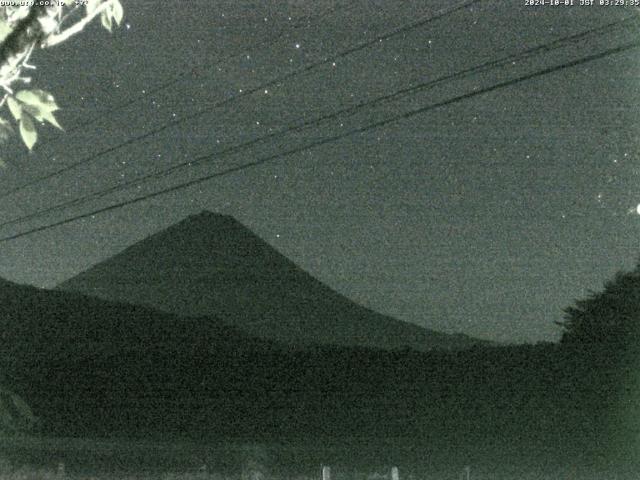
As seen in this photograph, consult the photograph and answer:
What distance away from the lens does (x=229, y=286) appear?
94375 mm

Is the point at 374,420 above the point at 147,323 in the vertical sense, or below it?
below

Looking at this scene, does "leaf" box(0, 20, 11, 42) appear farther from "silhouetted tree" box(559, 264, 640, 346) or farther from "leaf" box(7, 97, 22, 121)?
"silhouetted tree" box(559, 264, 640, 346)

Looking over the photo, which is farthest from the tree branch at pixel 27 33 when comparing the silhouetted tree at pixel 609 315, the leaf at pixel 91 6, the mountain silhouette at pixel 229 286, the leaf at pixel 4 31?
the mountain silhouette at pixel 229 286

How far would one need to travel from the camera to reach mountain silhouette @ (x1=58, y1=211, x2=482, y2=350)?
69.0 metres

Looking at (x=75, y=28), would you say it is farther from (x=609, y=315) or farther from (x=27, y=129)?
(x=609, y=315)

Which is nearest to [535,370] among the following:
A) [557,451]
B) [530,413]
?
[530,413]

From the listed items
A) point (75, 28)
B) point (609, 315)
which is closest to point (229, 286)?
point (609, 315)

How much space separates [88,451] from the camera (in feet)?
69.6

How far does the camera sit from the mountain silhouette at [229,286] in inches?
2717

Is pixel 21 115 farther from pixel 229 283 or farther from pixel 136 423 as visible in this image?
pixel 229 283

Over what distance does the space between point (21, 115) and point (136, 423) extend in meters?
25.4

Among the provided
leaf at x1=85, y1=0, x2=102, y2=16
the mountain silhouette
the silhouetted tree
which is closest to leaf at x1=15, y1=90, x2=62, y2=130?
leaf at x1=85, y1=0, x2=102, y2=16

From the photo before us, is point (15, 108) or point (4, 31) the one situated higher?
point (4, 31)

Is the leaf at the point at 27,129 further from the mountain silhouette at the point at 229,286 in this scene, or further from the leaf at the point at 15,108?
the mountain silhouette at the point at 229,286
